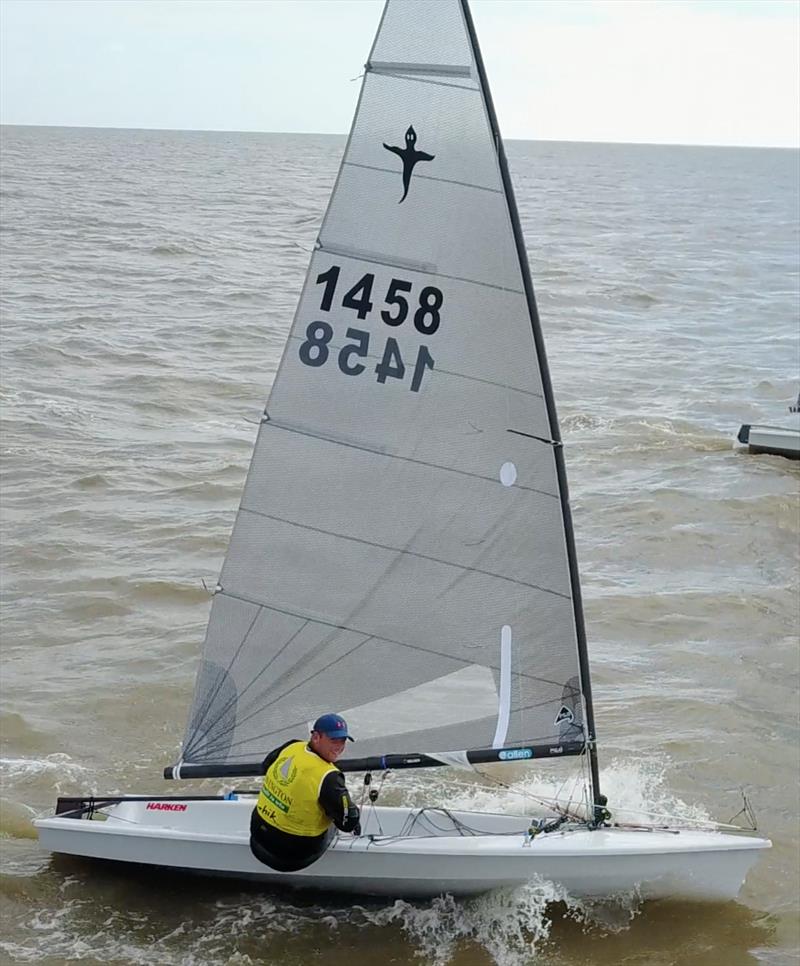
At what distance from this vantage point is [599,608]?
12156 millimetres

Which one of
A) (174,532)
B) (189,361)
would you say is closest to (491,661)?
(174,532)

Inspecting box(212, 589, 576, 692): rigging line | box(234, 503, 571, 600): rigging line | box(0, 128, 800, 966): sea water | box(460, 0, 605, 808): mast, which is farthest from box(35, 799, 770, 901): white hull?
box(234, 503, 571, 600): rigging line

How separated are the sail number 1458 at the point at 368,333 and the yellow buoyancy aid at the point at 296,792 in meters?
1.93

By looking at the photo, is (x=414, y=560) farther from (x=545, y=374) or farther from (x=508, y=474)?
(x=545, y=374)

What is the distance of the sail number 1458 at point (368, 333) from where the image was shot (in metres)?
6.42

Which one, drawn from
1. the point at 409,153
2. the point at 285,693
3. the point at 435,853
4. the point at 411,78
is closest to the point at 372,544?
the point at 285,693

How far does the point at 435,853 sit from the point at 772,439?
41.0 feet

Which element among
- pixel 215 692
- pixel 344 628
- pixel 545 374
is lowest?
pixel 215 692

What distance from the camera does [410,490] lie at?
262 inches

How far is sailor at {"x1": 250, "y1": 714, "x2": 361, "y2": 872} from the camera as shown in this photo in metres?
6.23

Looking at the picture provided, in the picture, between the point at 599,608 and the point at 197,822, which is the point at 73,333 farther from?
the point at 197,822

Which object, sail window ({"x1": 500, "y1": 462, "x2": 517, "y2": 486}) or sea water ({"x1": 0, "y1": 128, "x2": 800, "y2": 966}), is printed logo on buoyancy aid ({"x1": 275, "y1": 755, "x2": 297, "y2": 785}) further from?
sail window ({"x1": 500, "y1": 462, "x2": 517, "y2": 486})

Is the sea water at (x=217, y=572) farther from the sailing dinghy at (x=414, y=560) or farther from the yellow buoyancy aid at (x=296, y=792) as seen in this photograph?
the yellow buoyancy aid at (x=296, y=792)

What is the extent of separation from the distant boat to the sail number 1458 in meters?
12.5
